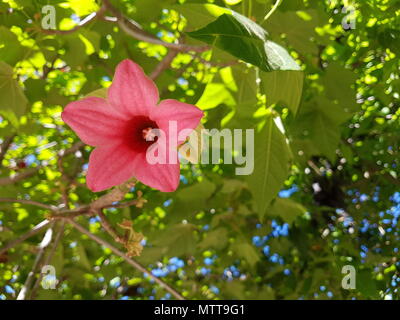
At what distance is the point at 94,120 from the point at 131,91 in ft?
0.29

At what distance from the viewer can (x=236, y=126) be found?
119cm

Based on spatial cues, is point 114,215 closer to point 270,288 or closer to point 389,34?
point 270,288

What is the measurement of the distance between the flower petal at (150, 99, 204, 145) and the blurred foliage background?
14cm

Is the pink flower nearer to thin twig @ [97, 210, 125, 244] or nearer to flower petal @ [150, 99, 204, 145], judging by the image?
flower petal @ [150, 99, 204, 145]

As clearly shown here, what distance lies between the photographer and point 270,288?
2633 millimetres

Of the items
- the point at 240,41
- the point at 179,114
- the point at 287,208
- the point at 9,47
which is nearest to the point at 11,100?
the point at 9,47

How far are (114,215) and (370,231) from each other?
1.05 metres

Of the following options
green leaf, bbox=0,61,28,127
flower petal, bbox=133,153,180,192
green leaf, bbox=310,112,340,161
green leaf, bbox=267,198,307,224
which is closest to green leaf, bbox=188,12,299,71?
flower petal, bbox=133,153,180,192

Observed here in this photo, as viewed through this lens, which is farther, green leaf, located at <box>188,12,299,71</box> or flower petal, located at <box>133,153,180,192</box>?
flower petal, located at <box>133,153,180,192</box>

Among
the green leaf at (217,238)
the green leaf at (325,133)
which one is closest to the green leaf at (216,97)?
the green leaf at (325,133)

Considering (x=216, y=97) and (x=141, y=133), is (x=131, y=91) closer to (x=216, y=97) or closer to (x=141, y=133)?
(x=141, y=133)

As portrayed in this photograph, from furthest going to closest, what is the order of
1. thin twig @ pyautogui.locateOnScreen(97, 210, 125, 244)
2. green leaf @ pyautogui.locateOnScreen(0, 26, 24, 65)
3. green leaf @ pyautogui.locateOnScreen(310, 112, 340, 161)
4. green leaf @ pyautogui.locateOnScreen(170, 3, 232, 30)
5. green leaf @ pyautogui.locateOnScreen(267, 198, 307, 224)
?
green leaf @ pyautogui.locateOnScreen(267, 198, 307, 224)
green leaf @ pyautogui.locateOnScreen(310, 112, 340, 161)
green leaf @ pyautogui.locateOnScreen(0, 26, 24, 65)
thin twig @ pyautogui.locateOnScreen(97, 210, 125, 244)
green leaf @ pyautogui.locateOnScreen(170, 3, 232, 30)

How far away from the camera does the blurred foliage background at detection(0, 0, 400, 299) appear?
3.61 ft
